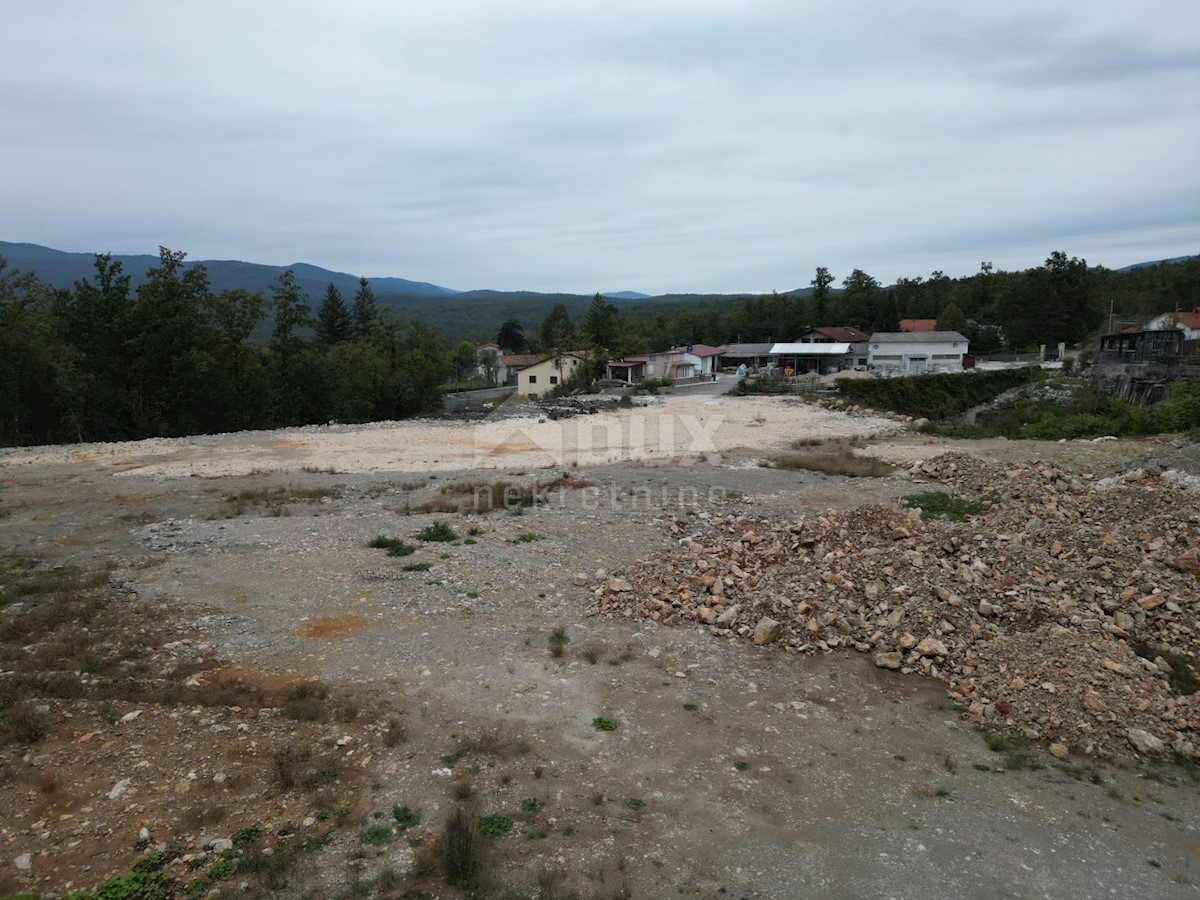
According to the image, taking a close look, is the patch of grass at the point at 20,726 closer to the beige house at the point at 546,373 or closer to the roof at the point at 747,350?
the beige house at the point at 546,373

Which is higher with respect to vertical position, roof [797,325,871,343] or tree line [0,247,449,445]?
roof [797,325,871,343]

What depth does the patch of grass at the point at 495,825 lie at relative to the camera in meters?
5.70

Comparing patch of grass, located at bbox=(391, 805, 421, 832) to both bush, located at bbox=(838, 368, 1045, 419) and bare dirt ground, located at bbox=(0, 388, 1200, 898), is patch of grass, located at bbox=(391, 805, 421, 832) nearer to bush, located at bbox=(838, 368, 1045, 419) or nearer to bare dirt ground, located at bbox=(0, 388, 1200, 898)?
bare dirt ground, located at bbox=(0, 388, 1200, 898)

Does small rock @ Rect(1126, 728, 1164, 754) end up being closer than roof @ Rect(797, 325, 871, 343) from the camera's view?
Yes

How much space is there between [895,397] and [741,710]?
41548 millimetres

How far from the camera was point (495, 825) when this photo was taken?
5789 millimetres

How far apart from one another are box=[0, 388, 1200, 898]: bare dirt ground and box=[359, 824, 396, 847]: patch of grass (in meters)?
0.05

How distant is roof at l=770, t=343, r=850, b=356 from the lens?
Result: 69000 millimetres

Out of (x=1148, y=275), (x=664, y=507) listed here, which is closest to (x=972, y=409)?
(x=664, y=507)

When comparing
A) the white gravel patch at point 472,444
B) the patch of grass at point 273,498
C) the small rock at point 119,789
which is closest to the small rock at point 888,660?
the small rock at point 119,789

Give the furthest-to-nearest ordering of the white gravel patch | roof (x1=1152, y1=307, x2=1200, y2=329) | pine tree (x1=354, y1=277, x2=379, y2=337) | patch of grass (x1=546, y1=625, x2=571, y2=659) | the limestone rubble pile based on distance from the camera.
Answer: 1. pine tree (x1=354, y1=277, x2=379, y2=337)
2. roof (x1=1152, y1=307, x2=1200, y2=329)
3. the white gravel patch
4. patch of grass (x1=546, y1=625, x2=571, y2=659)
5. the limestone rubble pile

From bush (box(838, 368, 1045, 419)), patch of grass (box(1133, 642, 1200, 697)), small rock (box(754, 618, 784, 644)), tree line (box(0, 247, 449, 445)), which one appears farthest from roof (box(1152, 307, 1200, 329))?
small rock (box(754, 618, 784, 644))

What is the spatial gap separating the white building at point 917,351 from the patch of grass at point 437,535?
57.3m

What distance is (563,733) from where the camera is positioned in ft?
23.9
